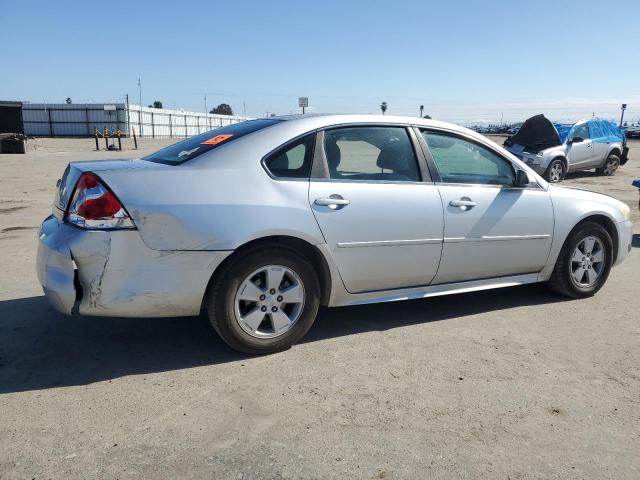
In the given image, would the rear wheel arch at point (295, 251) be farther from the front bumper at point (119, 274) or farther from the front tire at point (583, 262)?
the front tire at point (583, 262)

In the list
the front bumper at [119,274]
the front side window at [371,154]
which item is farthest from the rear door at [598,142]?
the front bumper at [119,274]

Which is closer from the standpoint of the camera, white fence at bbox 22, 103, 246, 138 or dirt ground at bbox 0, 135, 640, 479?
dirt ground at bbox 0, 135, 640, 479

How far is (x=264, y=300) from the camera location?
368 centimetres

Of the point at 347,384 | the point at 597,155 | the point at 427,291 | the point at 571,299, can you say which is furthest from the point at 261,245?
the point at 597,155

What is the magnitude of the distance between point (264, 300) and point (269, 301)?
0.12 ft

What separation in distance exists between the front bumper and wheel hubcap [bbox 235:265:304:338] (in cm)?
28

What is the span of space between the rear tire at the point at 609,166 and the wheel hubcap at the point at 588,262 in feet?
45.6

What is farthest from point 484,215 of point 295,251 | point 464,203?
point 295,251

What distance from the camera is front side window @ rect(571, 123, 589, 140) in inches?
649

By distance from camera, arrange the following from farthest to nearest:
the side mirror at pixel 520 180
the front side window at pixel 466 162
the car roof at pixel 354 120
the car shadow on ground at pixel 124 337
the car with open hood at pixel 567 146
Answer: the car with open hood at pixel 567 146 < the side mirror at pixel 520 180 < the front side window at pixel 466 162 < the car roof at pixel 354 120 < the car shadow on ground at pixel 124 337

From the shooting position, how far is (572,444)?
2.79 metres

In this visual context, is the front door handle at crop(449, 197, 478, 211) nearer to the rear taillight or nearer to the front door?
the front door

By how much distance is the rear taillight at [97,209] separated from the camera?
3289 millimetres

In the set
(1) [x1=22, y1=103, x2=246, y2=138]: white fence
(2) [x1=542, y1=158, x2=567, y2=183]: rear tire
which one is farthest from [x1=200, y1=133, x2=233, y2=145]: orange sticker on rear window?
(1) [x1=22, y1=103, x2=246, y2=138]: white fence
